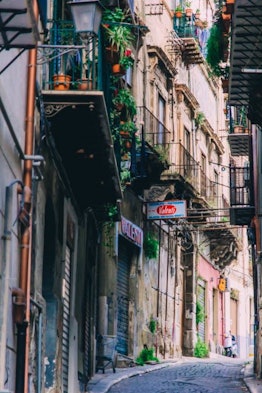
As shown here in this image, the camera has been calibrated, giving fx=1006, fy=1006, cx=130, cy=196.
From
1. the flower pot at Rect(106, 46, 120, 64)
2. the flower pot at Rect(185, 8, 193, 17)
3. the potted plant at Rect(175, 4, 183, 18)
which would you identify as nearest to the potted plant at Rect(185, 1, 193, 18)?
the flower pot at Rect(185, 8, 193, 17)

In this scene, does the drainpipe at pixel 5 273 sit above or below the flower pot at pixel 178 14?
below

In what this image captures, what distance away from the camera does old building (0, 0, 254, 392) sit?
10.7 metres

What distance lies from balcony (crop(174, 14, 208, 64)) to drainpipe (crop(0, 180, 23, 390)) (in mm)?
22933

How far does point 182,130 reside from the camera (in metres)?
32.6

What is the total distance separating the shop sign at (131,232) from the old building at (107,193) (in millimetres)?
53

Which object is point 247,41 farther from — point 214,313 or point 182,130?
point 214,313

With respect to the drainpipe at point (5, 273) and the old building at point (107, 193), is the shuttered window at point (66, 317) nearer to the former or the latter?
the old building at point (107, 193)

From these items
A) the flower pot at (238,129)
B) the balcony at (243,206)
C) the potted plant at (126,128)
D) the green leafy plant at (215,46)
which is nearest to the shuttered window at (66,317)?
the potted plant at (126,128)

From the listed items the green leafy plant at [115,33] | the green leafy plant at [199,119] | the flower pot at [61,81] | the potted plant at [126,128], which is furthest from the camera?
the green leafy plant at [199,119]

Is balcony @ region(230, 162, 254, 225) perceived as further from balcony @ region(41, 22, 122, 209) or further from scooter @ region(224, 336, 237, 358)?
scooter @ region(224, 336, 237, 358)

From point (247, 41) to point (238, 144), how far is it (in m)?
11.8

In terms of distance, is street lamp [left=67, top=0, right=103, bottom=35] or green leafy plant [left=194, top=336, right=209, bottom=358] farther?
green leafy plant [left=194, top=336, right=209, bottom=358]

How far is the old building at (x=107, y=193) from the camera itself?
10.7 meters

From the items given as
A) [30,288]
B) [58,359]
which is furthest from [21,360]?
[58,359]
